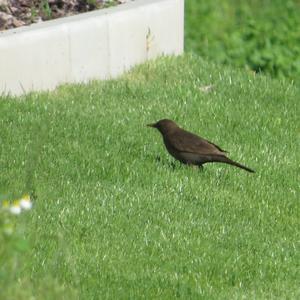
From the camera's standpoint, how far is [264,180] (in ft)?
30.5

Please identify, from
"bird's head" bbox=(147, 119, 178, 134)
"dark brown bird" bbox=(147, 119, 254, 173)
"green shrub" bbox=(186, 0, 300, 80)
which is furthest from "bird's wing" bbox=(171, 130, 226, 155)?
"green shrub" bbox=(186, 0, 300, 80)

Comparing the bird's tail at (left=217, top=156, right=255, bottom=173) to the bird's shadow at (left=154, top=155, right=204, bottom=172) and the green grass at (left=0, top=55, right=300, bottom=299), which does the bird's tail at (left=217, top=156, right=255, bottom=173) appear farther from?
the bird's shadow at (left=154, top=155, right=204, bottom=172)

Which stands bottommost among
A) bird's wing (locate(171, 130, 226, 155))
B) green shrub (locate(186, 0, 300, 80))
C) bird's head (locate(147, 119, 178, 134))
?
green shrub (locate(186, 0, 300, 80))

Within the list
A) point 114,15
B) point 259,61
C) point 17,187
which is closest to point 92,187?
point 17,187

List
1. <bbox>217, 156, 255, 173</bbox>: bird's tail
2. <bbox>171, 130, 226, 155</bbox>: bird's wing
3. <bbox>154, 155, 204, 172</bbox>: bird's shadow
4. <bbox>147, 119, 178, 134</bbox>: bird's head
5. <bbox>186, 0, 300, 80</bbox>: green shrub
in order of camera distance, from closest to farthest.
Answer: <bbox>217, 156, 255, 173</bbox>: bird's tail
<bbox>171, 130, 226, 155</bbox>: bird's wing
<bbox>154, 155, 204, 172</bbox>: bird's shadow
<bbox>147, 119, 178, 134</bbox>: bird's head
<bbox>186, 0, 300, 80</bbox>: green shrub

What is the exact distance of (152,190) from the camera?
28.7 feet

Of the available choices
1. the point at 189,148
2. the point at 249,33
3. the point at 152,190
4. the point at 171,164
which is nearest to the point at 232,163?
the point at 189,148

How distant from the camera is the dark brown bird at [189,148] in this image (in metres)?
9.28

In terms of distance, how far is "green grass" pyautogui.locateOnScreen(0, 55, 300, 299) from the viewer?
23.4 ft

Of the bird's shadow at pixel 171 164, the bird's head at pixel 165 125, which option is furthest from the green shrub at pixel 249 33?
the bird's shadow at pixel 171 164

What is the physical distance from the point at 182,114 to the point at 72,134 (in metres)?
1.36

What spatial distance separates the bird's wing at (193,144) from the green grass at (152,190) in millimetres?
189

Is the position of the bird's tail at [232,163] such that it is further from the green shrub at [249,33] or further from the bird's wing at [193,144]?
the green shrub at [249,33]

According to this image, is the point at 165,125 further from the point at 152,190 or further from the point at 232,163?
the point at 152,190
